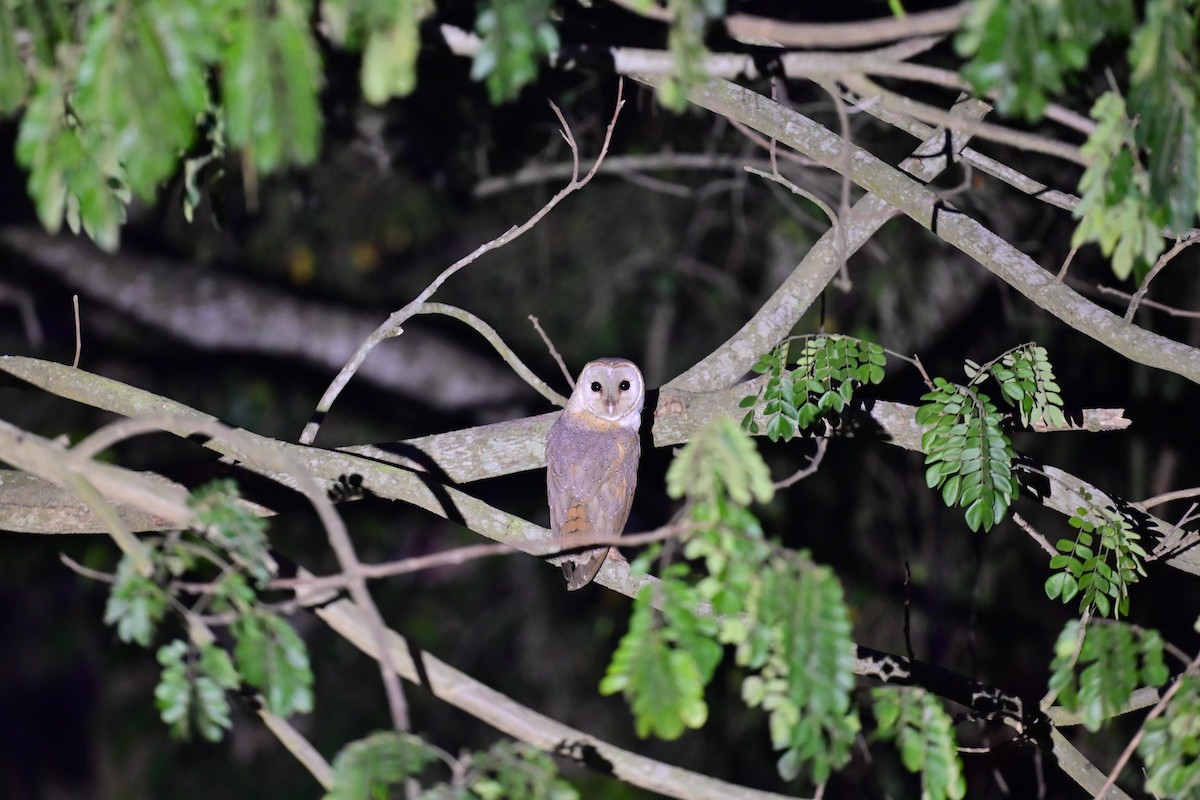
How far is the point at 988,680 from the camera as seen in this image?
24.5 feet

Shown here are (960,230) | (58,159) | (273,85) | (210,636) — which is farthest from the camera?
(960,230)

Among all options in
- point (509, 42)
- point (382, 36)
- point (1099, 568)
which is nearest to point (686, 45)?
point (509, 42)

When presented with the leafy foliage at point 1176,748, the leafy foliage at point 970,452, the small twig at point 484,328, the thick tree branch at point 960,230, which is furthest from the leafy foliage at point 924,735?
the small twig at point 484,328

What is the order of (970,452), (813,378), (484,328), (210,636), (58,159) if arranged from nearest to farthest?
(58,159)
(210,636)
(970,452)
(813,378)
(484,328)

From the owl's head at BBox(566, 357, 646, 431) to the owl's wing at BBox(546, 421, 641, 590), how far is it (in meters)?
0.08

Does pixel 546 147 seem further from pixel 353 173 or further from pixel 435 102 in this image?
pixel 353 173

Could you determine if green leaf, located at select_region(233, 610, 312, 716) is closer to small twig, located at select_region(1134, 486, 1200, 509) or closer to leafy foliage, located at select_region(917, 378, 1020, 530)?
leafy foliage, located at select_region(917, 378, 1020, 530)

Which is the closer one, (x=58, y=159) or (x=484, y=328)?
(x=58, y=159)

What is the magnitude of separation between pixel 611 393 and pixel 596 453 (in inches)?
10.9

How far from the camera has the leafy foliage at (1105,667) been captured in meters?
2.11

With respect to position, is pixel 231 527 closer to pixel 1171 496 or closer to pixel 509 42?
pixel 509 42

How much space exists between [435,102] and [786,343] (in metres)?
3.70

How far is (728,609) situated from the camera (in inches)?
74.2

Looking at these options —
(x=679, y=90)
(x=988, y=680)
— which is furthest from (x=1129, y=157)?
(x=988, y=680)
